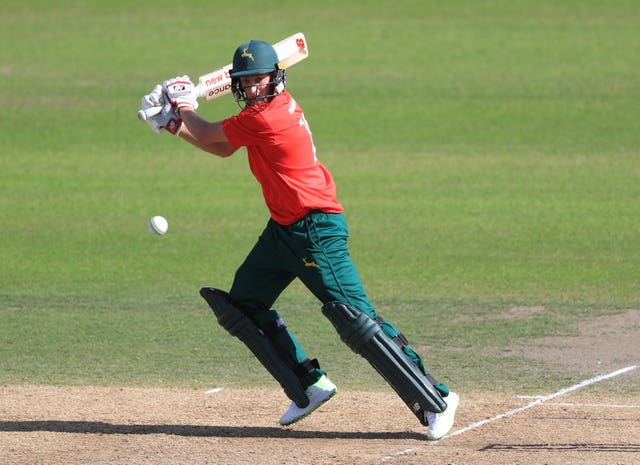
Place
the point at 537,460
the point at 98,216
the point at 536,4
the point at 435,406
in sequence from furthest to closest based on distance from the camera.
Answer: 1. the point at 536,4
2. the point at 98,216
3. the point at 435,406
4. the point at 537,460

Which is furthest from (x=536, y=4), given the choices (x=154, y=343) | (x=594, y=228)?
(x=154, y=343)

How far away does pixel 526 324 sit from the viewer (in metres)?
9.82

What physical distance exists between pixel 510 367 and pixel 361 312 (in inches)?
88.6

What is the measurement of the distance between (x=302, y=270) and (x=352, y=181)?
379 inches

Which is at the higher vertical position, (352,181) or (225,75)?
(225,75)

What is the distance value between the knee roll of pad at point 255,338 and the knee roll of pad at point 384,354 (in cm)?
54

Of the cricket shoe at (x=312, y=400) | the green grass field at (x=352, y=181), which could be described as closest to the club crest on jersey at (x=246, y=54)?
the cricket shoe at (x=312, y=400)

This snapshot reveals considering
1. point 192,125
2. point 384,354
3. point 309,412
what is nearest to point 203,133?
point 192,125

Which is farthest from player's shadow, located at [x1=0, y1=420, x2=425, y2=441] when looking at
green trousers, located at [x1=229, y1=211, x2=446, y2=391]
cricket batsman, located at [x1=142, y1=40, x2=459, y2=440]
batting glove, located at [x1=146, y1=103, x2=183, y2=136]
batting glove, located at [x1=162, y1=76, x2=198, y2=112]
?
batting glove, located at [x1=162, y1=76, x2=198, y2=112]

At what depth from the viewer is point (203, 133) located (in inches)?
267

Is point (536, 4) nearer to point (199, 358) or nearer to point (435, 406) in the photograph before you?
point (199, 358)

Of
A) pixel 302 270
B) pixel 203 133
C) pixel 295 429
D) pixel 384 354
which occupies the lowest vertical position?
pixel 295 429

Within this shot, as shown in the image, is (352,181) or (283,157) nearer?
(283,157)

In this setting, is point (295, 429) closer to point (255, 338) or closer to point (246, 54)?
point (255, 338)
